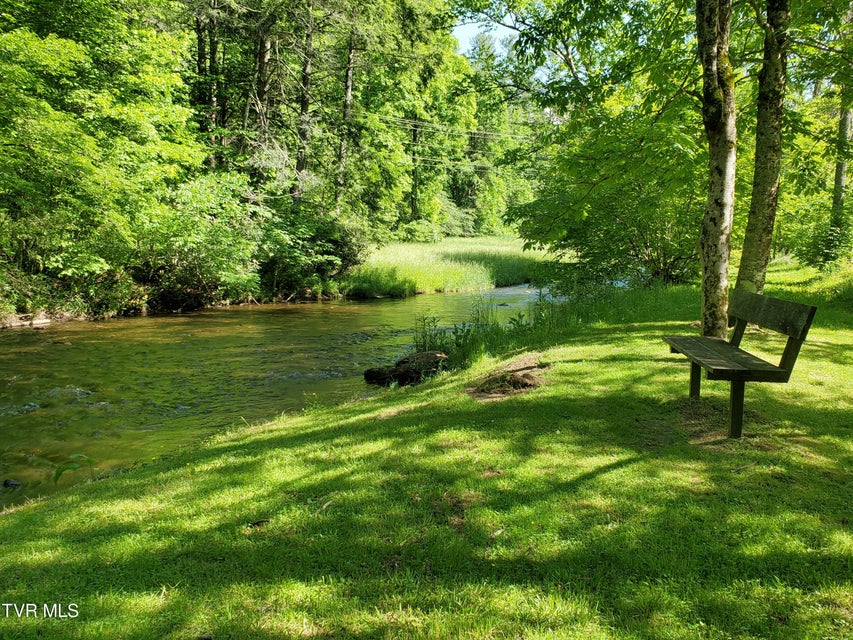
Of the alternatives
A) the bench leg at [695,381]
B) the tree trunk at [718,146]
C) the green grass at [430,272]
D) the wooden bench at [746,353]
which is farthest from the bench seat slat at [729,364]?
the green grass at [430,272]

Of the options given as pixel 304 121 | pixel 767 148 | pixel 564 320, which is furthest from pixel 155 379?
pixel 304 121

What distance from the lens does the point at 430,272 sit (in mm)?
26391

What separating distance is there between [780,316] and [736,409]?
1069 millimetres

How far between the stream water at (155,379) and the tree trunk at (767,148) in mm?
6716

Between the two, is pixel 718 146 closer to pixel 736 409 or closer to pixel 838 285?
pixel 736 409

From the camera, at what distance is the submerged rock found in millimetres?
9516

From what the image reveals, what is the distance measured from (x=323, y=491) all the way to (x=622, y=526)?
89.0 inches

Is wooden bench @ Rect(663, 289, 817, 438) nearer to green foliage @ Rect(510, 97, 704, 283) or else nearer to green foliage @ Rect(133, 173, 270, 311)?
green foliage @ Rect(510, 97, 704, 283)

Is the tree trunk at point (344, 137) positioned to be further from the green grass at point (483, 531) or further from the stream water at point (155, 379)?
the green grass at point (483, 531)

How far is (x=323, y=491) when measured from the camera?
414 centimetres

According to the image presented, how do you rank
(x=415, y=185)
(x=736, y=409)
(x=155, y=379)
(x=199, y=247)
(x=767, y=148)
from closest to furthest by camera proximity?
(x=736, y=409)
(x=767, y=148)
(x=155, y=379)
(x=199, y=247)
(x=415, y=185)

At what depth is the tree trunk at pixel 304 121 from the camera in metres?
21.5

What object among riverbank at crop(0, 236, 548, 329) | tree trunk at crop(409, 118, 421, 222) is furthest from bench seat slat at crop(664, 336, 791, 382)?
tree trunk at crop(409, 118, 421, 222)

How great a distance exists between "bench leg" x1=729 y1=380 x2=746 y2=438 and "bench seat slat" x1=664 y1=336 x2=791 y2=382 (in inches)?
5.0
